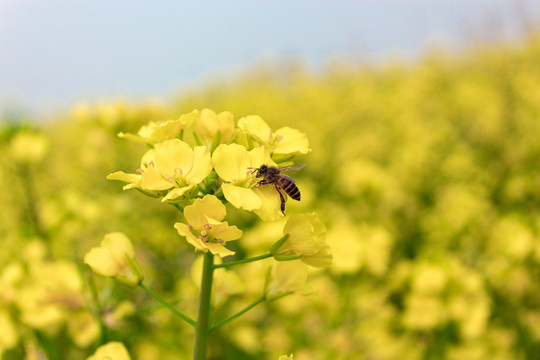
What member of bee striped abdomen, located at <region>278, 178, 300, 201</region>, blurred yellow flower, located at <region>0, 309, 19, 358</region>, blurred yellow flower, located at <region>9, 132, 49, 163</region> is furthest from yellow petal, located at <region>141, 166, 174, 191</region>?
blurred yellow flower, located at <region>9, 132, 49, 163</region>

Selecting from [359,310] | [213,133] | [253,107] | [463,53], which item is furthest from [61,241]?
[463,53]

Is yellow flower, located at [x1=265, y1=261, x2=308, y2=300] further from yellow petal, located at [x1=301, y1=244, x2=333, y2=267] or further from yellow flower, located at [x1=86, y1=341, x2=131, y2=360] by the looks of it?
yellow flower, located at [x1=86, y1=341, x2=131, y2=360]

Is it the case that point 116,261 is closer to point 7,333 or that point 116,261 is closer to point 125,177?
point 125,177

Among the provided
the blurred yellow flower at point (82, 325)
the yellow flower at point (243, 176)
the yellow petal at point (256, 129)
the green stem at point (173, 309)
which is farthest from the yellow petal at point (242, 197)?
the blurred yellow flower at point (82, 325)

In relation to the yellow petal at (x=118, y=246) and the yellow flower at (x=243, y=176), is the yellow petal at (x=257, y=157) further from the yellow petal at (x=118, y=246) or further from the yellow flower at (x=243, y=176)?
the yellow petal at (x=118, y=246)

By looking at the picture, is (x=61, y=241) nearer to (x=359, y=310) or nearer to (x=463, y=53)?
(x=359, y=310)
